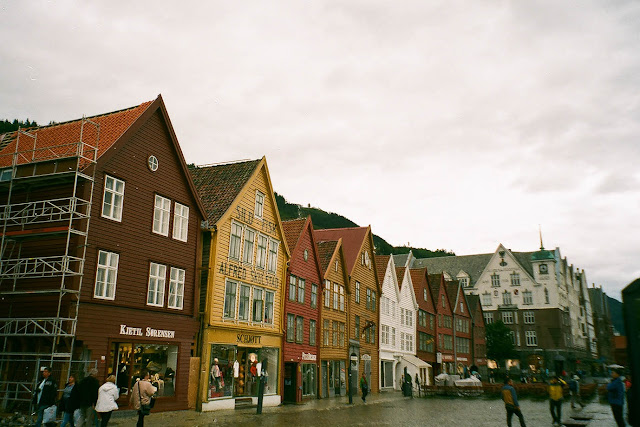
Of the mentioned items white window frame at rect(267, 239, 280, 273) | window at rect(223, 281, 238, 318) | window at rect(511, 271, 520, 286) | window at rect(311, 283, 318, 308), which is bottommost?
window at rect(223, 281, 238, 318)

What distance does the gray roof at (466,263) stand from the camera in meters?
93.3

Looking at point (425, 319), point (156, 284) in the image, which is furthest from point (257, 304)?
point (425, 319)

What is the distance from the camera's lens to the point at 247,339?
29562mm

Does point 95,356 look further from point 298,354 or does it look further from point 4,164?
point 298,354

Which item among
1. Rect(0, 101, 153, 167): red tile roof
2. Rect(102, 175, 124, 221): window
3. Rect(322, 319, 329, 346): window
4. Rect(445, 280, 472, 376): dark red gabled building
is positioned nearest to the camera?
Rect(102, 175, 124, 221): window

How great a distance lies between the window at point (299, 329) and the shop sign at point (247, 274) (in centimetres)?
377

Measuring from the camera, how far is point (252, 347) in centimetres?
3034

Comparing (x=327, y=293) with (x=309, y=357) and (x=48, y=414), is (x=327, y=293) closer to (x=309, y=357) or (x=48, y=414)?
(x=309, y=357)

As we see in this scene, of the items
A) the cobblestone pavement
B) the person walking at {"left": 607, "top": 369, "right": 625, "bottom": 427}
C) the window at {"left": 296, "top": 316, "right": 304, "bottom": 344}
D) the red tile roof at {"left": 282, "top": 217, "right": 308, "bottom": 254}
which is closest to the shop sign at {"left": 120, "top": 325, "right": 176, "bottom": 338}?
the cobblestone pavement

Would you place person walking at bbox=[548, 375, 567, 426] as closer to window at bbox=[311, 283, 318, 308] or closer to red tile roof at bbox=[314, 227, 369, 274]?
window at bbox=[311, 283, 318, 308]

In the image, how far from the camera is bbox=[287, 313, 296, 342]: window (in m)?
34.1

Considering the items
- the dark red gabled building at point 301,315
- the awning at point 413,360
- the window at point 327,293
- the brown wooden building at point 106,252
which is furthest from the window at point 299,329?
the awning at point 413,360

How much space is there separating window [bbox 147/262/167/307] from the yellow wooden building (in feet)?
9.32

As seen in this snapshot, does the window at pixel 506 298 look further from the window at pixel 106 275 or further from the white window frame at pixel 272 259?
the window at pixel 106 275
